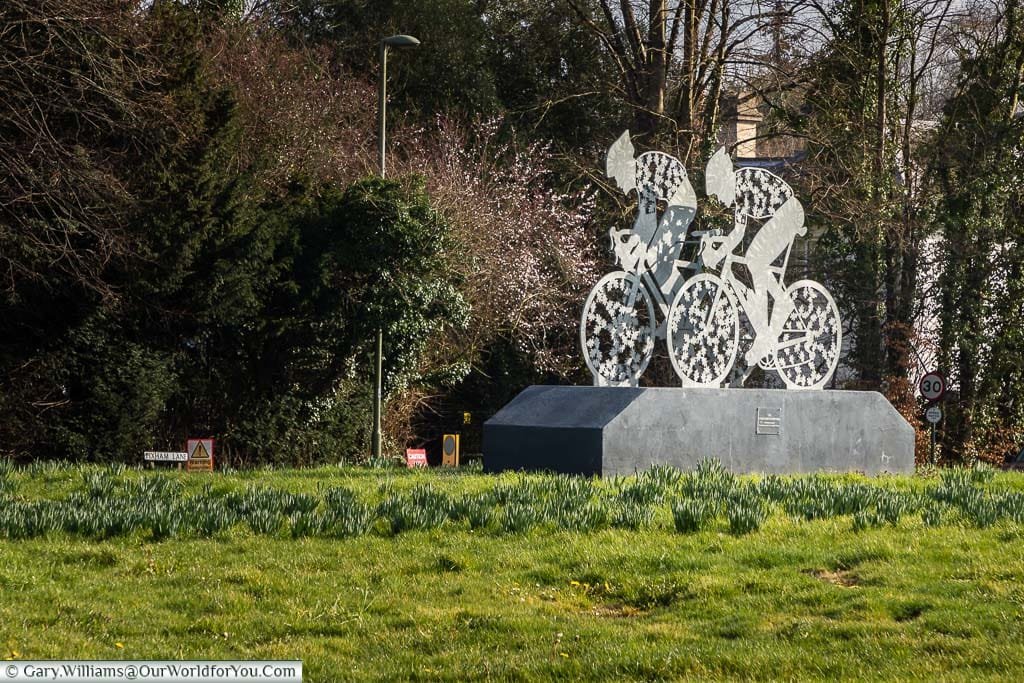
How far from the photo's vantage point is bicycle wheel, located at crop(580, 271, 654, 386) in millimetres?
17078

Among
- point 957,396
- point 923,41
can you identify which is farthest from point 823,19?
point 957,396

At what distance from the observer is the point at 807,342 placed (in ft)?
62.2

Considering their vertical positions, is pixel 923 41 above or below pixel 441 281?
above

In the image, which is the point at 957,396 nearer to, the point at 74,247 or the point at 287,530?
the point at 74,247

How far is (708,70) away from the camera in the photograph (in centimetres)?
3291

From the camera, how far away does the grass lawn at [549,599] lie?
7.07 m

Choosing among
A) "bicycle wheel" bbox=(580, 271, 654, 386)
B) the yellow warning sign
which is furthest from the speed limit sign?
the yellow warning sign

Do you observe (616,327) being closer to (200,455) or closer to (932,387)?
(200,455)

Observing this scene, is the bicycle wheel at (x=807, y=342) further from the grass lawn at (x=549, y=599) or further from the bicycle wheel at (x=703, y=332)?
the grass lawn at (x=549, y=599)

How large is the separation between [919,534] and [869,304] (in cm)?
2262

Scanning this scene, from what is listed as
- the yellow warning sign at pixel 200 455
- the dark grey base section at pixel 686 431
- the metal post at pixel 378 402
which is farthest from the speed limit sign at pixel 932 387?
Answer: the yellow warning sign at pixel 200 455

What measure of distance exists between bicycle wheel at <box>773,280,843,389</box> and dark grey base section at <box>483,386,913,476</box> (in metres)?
0.55

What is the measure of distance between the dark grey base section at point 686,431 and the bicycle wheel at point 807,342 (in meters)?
0.55

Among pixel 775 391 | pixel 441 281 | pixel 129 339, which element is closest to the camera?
pixel 775 391
